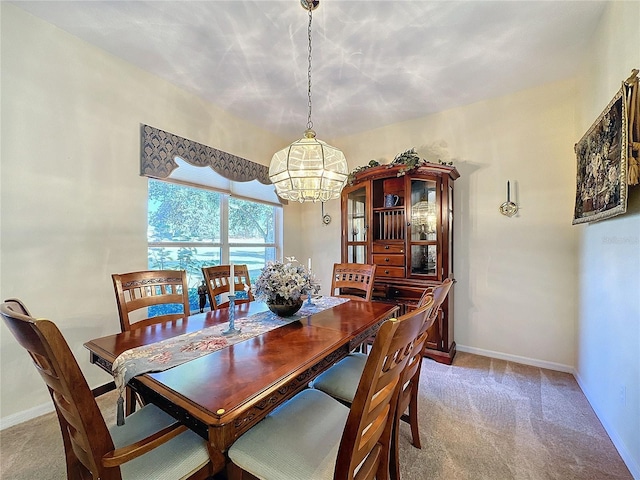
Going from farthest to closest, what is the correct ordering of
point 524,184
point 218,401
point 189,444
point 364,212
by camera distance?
point 364,212 < point 524,184 < point 189,444 < point 218,401

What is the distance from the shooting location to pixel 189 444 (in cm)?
103

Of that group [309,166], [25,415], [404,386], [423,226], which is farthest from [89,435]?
[423,226]

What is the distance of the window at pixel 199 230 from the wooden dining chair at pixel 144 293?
485mm

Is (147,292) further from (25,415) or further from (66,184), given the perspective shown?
(25,415)

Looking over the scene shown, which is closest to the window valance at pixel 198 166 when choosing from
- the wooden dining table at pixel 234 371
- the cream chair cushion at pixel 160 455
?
the wooden dining table at pixel 234 371

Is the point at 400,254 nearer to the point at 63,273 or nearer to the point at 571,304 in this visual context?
the point at 571,304

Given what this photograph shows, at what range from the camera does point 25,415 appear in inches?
75.2

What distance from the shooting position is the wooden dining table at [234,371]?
86 centimetres

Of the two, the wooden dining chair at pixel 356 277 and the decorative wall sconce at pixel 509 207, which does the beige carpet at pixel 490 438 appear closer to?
the wooden dining chair at pixel 356 277

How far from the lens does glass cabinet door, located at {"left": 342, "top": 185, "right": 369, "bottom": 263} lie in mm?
3338

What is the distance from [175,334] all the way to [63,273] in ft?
4.43

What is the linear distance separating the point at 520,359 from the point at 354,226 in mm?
2227

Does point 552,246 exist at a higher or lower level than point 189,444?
higher

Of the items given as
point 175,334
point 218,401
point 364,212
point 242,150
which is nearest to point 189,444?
point 218,401
